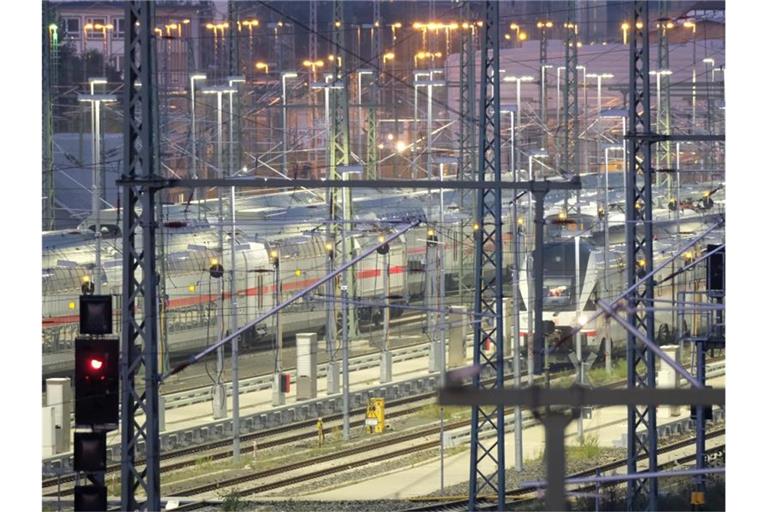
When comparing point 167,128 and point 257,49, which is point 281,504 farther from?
point 257,49

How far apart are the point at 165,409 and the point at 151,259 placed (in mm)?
15976

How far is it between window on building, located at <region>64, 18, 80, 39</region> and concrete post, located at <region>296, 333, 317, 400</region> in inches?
957

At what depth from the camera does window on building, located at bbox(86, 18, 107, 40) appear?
56.6 m

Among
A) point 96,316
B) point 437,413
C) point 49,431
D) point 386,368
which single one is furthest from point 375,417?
point 96,316

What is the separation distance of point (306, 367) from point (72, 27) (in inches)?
1118

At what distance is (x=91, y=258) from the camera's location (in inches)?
1468

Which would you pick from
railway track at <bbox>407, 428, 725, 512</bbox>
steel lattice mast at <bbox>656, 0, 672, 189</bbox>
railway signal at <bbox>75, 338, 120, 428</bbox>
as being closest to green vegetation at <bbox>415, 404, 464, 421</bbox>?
railway track at <bbox>407, 428, 725, 512</bbox>

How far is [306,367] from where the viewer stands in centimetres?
3322

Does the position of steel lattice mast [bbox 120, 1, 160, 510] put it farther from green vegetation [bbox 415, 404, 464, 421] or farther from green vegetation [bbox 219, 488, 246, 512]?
green vegetation [bbox 415, 404, 464, 421]

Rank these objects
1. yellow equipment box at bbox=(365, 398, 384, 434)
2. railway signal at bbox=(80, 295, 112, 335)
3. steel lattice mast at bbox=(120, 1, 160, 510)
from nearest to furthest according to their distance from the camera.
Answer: steel lattice mast at bbox=(120, 1, 160, 510), railway signal at bbox=(80, 295, 112, 335), yellow equipment box at bbox=(365, 398, 384, 434)

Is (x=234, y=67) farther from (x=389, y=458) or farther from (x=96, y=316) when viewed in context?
(x=96, y=316)

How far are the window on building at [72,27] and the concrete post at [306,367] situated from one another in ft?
79.7
